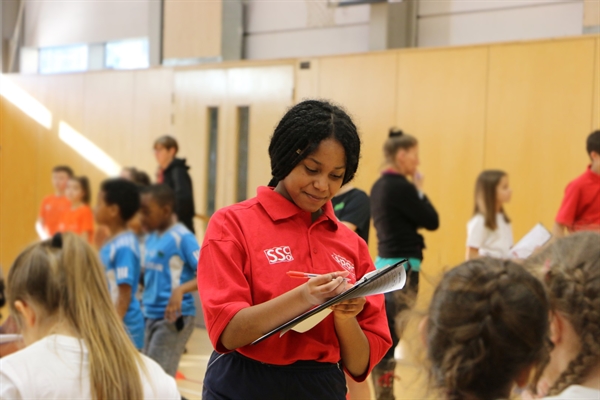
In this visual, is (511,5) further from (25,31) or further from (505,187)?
(25,31)

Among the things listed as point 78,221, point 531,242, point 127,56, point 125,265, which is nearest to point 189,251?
point 125,265

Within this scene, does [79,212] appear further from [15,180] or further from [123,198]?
[123,198]

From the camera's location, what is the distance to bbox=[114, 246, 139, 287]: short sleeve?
13.1 feet

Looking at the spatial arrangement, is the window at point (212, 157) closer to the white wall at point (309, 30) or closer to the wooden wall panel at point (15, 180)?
the white wall at point (309, 30)

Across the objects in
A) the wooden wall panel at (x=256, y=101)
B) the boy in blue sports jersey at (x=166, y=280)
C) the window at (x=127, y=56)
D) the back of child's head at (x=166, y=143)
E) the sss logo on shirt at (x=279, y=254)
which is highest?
the window at (x=127, y=56)

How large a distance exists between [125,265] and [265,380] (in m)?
2.41

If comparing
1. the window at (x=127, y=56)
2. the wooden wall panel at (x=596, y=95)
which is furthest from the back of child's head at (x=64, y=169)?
the wooden wall panel at (x=596, y=95)

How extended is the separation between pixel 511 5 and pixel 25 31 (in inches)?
183

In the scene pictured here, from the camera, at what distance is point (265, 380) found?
1.77 meters

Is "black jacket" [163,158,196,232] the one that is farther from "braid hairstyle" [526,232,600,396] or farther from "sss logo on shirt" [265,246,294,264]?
"braid hairstyle" [526,232,600,396]

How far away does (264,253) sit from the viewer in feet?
5.92

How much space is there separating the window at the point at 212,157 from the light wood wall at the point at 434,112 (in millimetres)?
73

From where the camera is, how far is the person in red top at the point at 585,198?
4793 millimetres

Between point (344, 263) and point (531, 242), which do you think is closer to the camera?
point (344, 263)
